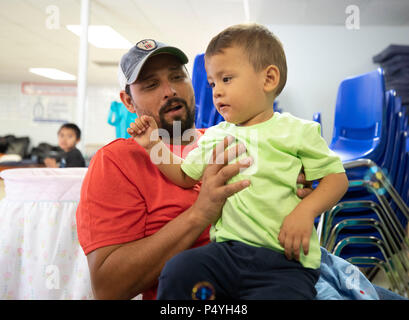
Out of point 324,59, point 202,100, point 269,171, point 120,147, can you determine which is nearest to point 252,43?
point 269,171

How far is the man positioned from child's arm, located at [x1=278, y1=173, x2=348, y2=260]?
0.02m

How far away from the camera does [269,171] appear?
1.47 feet

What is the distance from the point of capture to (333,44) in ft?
3.54

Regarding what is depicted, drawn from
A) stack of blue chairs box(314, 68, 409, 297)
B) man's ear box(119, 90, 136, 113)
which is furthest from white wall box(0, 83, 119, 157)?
man's ear box(119, 90, 136, 113)

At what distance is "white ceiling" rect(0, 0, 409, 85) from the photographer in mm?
856

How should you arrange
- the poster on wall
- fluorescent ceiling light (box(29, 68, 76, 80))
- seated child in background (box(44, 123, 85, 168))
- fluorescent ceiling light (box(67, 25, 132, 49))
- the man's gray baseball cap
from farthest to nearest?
the poster on wall, fluorescent ceiling light (box(29, 68, 76, 80)), fluorescent ceiling light (box(67, 25, 132, 49)), seated child in background (box(44, 123, 85, 168)), the man's gray baseball cap

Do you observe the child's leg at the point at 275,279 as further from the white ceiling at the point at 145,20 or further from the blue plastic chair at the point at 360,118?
the blue plastic chair at the point at 360,118

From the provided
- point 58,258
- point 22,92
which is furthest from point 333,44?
point 22,92

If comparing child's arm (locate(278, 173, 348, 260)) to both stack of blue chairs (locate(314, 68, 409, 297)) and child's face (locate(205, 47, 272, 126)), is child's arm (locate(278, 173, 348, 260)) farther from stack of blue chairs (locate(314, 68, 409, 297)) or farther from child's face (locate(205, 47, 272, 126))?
stack of blue chairs (locate(314, 68, 409, 297))

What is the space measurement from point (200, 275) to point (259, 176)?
0.14 m

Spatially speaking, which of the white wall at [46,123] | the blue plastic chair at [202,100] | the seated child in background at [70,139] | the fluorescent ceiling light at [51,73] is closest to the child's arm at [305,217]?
the blue plastic chair at [202,100]

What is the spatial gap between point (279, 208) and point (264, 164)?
0.18ft

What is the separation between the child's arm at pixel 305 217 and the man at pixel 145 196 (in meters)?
0.02

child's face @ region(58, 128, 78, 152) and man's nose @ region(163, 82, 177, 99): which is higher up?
man's nose @ region(163, 82, 177, 99)
